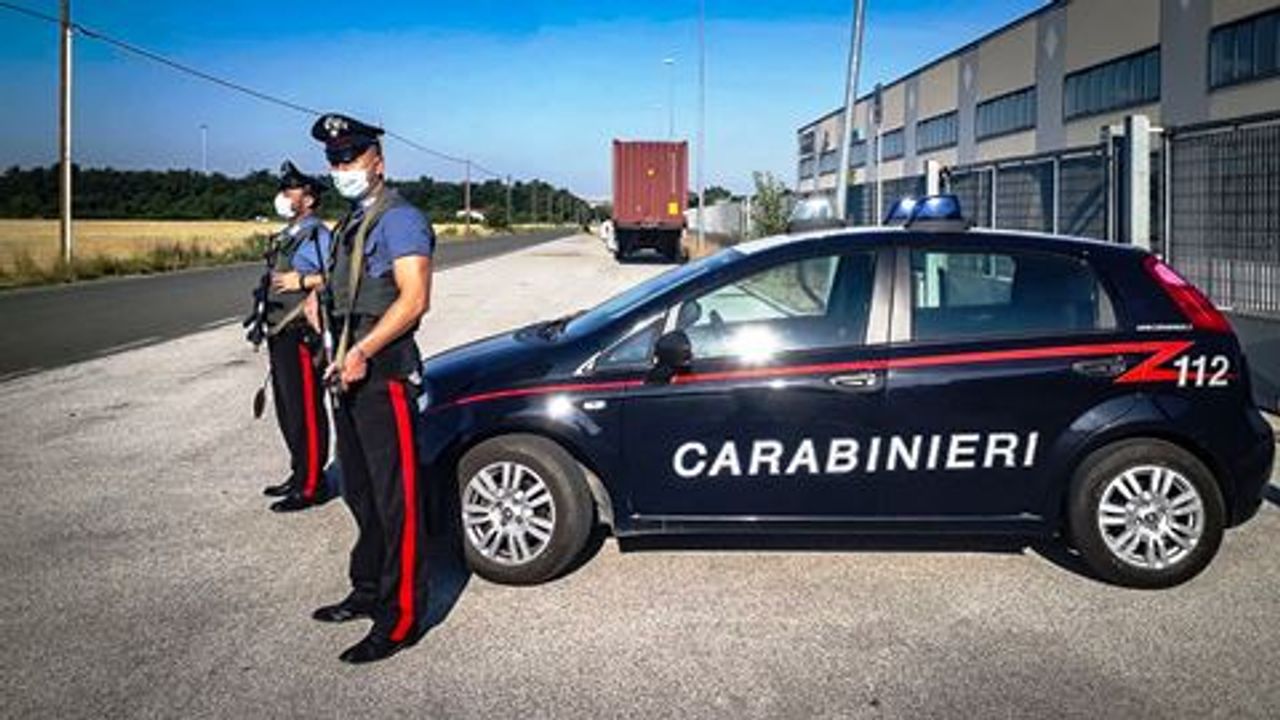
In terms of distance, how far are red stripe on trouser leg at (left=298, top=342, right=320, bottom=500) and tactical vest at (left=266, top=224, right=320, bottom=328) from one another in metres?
0.19

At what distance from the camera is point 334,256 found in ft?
13.8

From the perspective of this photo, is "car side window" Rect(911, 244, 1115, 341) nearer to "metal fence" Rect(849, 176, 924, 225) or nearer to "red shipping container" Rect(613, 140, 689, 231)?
"metal fence" Rect(849, 176, 924, 225)

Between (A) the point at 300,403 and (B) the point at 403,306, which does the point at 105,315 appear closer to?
(A) the point at 300,403

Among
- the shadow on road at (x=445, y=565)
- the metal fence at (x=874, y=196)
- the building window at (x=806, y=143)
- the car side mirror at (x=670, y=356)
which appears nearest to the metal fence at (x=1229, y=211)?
the metal fence at (x=874, y=196)

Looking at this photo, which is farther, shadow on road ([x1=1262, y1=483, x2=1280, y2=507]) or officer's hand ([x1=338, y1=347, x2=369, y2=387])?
shadow on road ([x1=1262, y1=483, x2=1280, y2=507])

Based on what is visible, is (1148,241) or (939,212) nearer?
(939,212)

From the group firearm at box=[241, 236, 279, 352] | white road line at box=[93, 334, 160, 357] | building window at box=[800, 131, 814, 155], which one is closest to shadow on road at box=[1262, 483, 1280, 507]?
firearm at box=[241, 236, 279, 352]

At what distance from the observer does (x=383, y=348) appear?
13.3 feet

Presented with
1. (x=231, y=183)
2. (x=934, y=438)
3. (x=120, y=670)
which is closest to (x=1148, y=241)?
(x=934, y=438)

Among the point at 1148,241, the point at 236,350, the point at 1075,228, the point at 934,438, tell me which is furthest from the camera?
the point at 236,350

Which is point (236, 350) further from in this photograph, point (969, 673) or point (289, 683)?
point (969, 673)

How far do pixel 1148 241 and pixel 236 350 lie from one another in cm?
987

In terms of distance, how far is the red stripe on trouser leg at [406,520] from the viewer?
413cm

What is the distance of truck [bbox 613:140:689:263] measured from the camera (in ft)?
122
